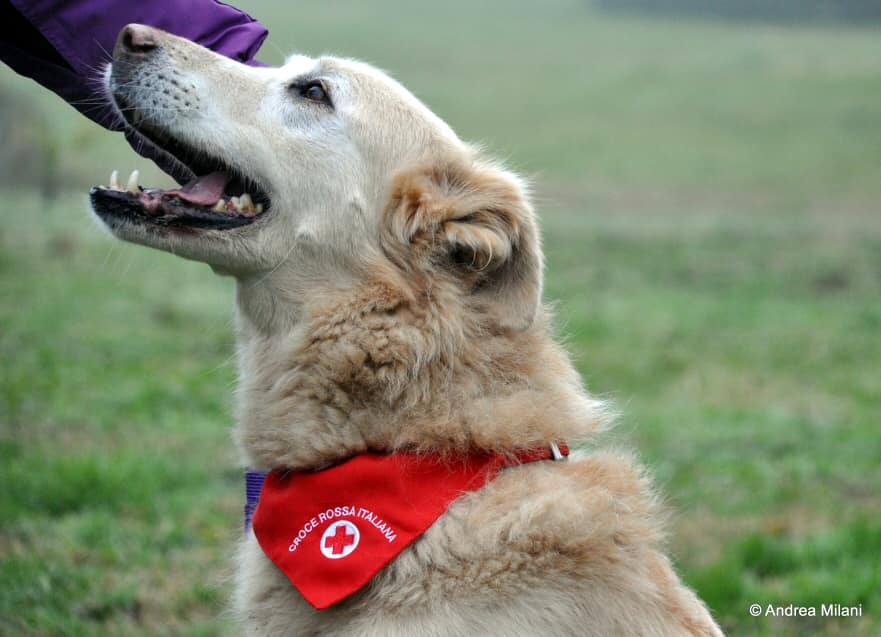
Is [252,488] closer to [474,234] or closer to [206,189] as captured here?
[206,189]

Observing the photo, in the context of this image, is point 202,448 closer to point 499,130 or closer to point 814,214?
point 814,214

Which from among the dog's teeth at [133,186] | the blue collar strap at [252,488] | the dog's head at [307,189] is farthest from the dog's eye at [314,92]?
the blue collar strap at [252,488]

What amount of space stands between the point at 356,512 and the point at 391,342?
1.82 ft

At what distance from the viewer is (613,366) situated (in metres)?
9.08

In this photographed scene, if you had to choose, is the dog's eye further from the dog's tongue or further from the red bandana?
the red bandana

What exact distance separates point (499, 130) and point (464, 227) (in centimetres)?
2388

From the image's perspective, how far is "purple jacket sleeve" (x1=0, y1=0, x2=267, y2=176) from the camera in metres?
3.86

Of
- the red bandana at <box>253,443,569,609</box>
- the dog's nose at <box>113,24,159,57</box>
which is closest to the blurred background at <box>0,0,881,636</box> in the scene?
the dog's nose at <box>113,24,159,57</box>

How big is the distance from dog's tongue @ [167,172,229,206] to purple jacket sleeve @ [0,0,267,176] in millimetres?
284

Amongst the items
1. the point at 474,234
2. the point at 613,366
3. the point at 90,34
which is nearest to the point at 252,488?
the point at 474,234

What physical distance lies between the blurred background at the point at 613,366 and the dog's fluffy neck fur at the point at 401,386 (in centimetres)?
46

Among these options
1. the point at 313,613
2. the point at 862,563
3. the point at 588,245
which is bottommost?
the point at 588,245

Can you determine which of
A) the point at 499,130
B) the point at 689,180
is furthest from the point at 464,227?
the point at 499,130

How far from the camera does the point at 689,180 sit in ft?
76.9
